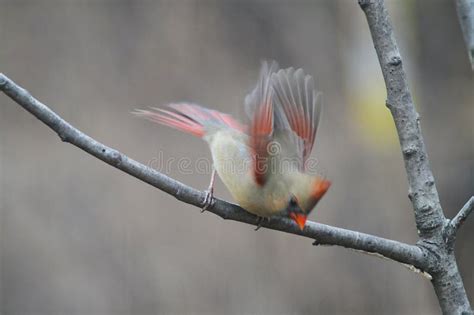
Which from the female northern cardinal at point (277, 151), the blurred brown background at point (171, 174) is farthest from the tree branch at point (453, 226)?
the blurred brown background at point (171, 174)

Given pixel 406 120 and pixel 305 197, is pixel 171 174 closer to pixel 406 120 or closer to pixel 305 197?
pixel 305 197

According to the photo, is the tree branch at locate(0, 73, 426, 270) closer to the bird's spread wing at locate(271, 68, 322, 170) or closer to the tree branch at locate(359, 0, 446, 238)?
the tree branch at locate(359, 0, 446, 238)

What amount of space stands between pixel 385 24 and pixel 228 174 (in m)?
0.79

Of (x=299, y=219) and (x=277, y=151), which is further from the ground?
(x=277, y=151)

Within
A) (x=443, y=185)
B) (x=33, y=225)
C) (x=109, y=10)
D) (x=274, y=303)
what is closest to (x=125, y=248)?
(x=33, y=225)

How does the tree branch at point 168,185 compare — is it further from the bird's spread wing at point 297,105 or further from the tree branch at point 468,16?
the tree branch at point 468,16

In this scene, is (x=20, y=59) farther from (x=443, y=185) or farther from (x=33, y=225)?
(x=443, y=185)

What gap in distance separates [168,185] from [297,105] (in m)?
0.50

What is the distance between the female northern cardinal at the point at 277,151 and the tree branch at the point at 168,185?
0.26 ft

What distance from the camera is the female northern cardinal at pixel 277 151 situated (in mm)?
1671

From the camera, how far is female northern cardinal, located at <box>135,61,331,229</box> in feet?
5.48

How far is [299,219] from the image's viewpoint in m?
1.72

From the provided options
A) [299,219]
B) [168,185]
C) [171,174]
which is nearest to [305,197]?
[299,219]

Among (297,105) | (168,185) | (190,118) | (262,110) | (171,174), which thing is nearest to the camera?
(168,185)
